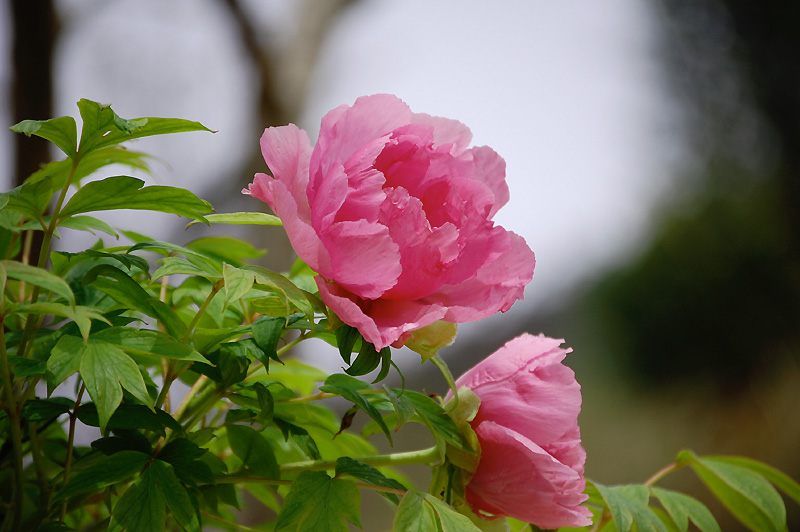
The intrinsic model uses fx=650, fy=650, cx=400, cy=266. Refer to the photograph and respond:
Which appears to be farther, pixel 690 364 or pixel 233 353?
pixel 690 364

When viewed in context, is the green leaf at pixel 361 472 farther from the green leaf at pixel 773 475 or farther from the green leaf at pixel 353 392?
the green leaf at pixel 773 475

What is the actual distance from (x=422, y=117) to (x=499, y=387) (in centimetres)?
10

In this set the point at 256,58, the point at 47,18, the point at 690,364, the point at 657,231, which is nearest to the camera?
the point at 47,18

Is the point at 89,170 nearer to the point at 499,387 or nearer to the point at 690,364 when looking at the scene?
the point at 499,387

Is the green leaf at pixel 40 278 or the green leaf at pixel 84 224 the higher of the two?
the green leaf at pixel 84 224

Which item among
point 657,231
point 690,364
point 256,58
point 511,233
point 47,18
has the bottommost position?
point 690,364

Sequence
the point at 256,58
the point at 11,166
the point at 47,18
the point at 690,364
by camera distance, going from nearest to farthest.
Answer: the point at 11,166 → the point at 47,18 → the point at 256,58 → the point at 690,364

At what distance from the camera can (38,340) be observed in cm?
24

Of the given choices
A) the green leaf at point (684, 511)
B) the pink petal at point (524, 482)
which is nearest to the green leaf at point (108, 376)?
the pink petal at point (524, 482)

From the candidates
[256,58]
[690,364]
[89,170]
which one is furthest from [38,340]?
[690,364]

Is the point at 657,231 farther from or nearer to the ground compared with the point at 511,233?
farther from the ground

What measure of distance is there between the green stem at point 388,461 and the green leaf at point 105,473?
5cm

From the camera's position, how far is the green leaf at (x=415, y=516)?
19 centimetres

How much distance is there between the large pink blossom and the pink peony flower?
0.05 metres
